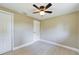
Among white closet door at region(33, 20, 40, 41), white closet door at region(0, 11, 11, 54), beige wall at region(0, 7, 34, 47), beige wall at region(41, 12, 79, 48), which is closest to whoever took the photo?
white closet door at region(0, 11, 11, 54)

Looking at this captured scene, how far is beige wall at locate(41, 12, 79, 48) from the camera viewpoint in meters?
3.84

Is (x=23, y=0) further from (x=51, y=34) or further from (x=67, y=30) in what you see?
(x=51, y=34)

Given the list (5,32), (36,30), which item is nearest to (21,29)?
(5,32)

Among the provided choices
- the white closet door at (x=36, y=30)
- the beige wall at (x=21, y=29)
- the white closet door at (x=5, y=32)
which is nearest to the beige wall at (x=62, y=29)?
the white closet door at (x=36, y=30)

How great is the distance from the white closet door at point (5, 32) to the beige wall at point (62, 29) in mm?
2443

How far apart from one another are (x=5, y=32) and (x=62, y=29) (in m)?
2.58

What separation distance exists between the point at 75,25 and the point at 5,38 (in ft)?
9.01

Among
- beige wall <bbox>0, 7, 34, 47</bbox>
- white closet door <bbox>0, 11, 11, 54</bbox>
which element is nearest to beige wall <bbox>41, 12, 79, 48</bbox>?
beige wall <bbox>0, 7, 34, 47</bbox>

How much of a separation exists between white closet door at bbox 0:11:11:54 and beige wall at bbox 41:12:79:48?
2.44 meters

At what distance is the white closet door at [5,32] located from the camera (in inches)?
124

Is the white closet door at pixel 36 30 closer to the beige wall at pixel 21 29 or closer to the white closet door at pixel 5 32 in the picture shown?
the beige wall at pixel 21 29

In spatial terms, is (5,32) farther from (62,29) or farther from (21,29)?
(62,29)

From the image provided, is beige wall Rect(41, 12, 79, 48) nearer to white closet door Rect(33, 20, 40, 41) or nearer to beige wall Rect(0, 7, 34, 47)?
white closet door Rect(33, 20, 40, 41)

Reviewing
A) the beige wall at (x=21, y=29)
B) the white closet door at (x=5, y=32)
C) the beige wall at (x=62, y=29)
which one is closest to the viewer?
the white closet door at (x=5, y=32)
